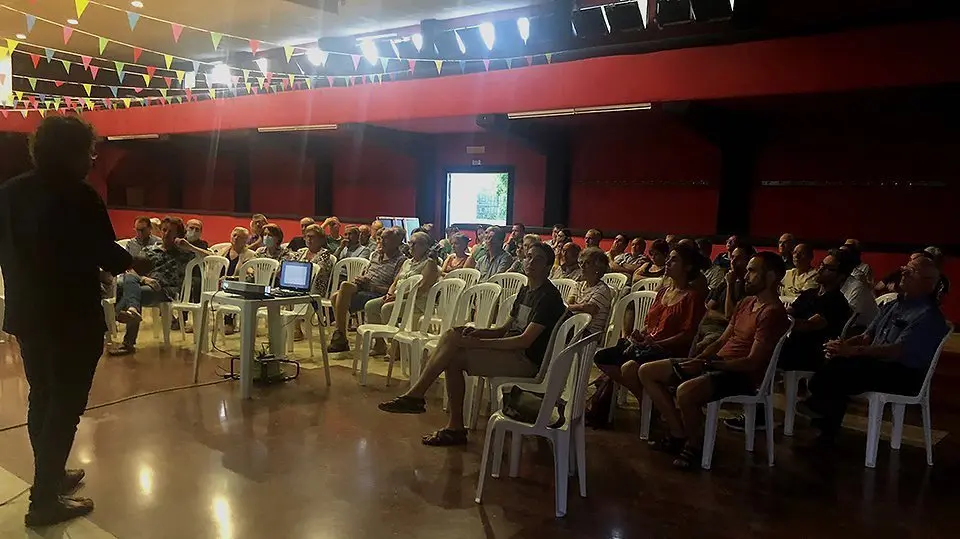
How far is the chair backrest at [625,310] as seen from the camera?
4.66 metres

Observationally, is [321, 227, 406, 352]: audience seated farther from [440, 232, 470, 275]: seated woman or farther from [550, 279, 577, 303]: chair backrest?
[550, 279, 577, 303]: chair backrest

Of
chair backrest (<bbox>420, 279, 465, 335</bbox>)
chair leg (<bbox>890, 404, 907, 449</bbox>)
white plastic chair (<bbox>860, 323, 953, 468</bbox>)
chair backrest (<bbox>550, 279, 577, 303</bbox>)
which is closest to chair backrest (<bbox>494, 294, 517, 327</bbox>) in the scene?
chair backrest (<bbox>420, 279, 465, 335</bbox>)

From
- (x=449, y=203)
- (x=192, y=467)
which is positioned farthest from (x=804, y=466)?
(x=449, y=203)

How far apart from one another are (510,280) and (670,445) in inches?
85.4

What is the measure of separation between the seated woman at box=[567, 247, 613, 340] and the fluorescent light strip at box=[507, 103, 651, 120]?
3.56 metres

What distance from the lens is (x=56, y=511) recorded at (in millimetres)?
2801

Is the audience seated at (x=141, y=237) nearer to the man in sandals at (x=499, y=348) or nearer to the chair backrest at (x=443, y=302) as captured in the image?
the chair backrest at (x=443, y=302)

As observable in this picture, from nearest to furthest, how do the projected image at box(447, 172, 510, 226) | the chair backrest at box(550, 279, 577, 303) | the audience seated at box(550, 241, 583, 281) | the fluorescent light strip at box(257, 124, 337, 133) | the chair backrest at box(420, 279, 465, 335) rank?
Answer: the chair backrest at box(420, 279, 465, 335)
the chair backrest at box(550, 279, 577, 303)
the audience seated at box(550, 241, 583, 281)
the fluorescent light strip at box(257, 124, 337, 133)
the projected image at box(447, 172, 510, 226)

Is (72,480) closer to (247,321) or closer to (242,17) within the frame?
(247,321)

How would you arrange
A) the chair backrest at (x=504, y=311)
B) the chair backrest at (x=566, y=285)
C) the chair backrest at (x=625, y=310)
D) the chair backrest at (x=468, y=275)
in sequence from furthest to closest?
the chair backrest at (x=468, y=275) < the chair backrest at (x=566, y=285) < the chair backrest at (x=625, y=310) < the chair backrest at (x=504, y=311)

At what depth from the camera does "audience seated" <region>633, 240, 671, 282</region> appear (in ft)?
18.1

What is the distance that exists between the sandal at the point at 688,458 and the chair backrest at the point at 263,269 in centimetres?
384

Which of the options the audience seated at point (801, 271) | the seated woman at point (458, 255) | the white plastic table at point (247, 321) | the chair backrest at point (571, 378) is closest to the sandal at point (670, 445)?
the chair backrest at point (571, 378)

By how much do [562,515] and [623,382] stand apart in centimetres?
128
